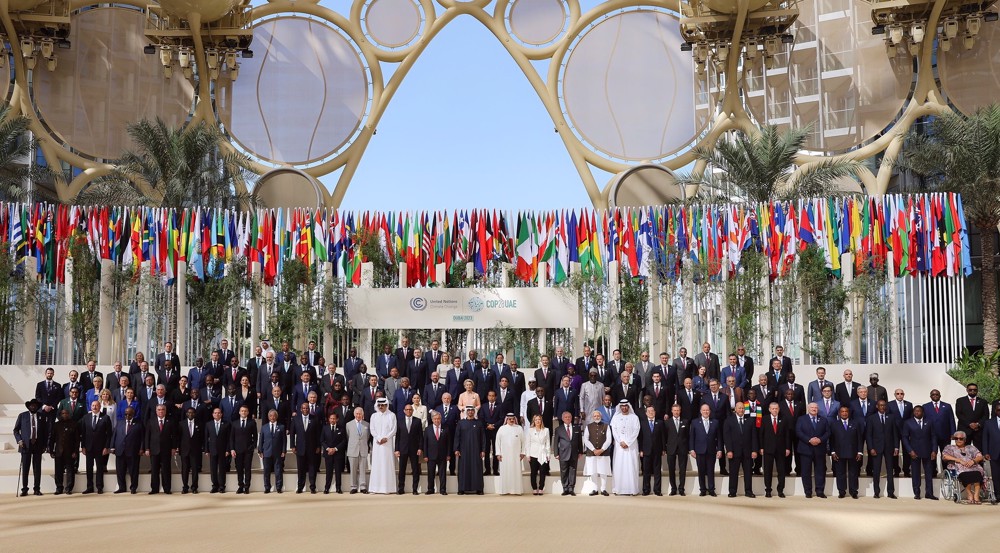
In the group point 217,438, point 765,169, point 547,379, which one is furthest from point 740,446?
point 765,169

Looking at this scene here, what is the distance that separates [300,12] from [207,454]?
734 inches

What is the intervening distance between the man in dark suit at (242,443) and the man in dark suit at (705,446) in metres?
5.23

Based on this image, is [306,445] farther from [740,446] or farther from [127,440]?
[740,446]

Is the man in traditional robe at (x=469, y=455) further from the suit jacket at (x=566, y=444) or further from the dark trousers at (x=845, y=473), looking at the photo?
the dark trousers at (x=845, y=473)

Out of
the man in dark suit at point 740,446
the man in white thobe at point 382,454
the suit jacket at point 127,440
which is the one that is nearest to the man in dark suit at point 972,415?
the man in dark suit at point 740,446

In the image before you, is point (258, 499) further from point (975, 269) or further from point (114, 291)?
point (975, 269)

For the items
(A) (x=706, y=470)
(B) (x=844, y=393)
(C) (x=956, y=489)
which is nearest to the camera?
(C) (x=956, y=489)

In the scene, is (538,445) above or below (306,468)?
above

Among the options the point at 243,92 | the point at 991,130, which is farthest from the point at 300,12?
the point at 991,130

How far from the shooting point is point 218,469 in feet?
45.5

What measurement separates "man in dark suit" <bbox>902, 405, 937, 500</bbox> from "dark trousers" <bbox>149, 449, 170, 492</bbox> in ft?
30.5

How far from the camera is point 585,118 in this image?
30234 millimetres

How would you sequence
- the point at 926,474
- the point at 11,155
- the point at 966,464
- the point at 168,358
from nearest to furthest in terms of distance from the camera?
the point at 966,464
the point at 926,474
the point at 168,358
the point at 11,155

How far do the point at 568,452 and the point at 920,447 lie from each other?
430 centimetres
